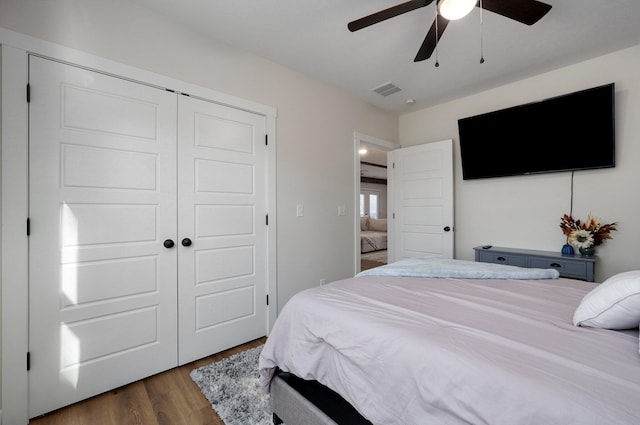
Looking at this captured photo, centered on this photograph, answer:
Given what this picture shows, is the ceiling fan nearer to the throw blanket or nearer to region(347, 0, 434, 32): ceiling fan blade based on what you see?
region(347, 0, 434, 32): ceiling fan blade

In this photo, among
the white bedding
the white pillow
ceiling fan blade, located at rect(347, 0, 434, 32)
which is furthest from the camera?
ceiling fan blade, located at rect(347, 0, 434, 32)

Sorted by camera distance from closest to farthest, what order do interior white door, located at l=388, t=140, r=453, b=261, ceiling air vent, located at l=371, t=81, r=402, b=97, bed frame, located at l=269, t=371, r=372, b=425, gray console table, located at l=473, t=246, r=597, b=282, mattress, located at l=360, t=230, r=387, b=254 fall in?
bed frame, located at l=269, t=371, r=372, b=425 < gray console table, located at l=473, t=246, r=597, b=282 < ceiling air vent, located at l=371, t=81, r=402, b=97 < interior white door, located at l=388, t=140, r=453, b=261 < mattress, located at l=360, t=230, r=387, b=254

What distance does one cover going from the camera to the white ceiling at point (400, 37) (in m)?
1.93

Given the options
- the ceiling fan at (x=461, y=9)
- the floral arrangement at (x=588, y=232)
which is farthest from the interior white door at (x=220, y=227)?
the floral arrangement at (x=588, y=232)

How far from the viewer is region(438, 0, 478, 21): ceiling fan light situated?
54.9 inches

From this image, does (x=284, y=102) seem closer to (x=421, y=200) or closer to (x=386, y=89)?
(x=386, y=89)

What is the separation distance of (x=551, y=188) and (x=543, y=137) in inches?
20.9

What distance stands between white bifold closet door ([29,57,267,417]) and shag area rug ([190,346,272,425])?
10.1 inches

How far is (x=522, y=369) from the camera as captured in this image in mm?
740

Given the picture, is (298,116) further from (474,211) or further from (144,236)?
(474,211)

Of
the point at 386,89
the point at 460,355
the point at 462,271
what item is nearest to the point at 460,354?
the point at 460,355

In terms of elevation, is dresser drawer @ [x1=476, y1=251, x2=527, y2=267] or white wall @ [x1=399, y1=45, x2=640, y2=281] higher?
white wall @ [x1=399, y1=45, x2=640, y2=281]

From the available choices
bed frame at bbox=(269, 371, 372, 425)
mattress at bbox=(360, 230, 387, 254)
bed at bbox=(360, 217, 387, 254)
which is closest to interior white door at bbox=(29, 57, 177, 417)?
bed frame at bbox=(269, 371, 372, 425)

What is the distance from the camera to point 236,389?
178cm
